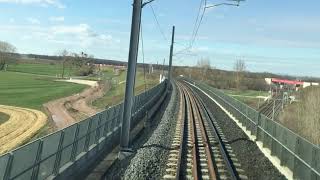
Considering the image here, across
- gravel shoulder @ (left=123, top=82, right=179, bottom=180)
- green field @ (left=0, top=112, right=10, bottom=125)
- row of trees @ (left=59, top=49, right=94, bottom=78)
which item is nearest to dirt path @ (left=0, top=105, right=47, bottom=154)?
green field @ (left=0, top=112, right=10, bottom=125)

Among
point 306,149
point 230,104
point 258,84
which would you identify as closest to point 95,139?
point 306,149

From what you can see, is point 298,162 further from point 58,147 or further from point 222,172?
point 58,147

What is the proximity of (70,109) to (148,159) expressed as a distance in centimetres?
4719

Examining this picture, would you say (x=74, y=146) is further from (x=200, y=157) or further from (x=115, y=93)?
(x=115, y=93)

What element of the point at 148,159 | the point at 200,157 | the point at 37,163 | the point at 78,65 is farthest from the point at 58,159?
the point at 78,65

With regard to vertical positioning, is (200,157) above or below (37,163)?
below

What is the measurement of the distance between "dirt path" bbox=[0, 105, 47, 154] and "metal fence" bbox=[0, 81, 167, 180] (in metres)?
12.7

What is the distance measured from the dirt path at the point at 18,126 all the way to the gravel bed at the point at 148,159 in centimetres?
1026

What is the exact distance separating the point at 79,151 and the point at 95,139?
9.61 ft

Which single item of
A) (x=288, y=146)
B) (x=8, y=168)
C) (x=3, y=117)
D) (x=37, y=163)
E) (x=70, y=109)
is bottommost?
(x=70, y=109)

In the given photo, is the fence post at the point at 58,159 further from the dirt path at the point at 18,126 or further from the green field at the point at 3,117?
the green field at the point at 3,117

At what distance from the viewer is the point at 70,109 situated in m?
66.4

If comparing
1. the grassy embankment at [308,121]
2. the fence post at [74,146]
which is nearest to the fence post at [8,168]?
the fence post at [74,146]

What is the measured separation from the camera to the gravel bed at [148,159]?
17.8 metres
